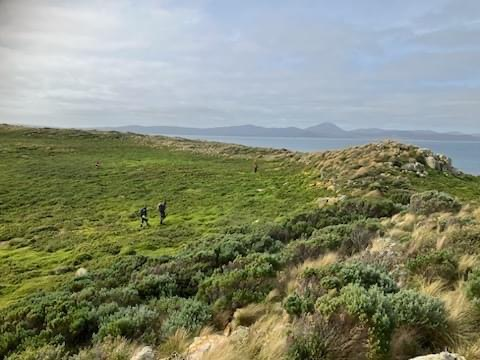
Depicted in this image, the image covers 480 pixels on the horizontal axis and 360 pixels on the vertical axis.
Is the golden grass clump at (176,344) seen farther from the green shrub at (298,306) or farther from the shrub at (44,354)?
the green shrub at (298,306)

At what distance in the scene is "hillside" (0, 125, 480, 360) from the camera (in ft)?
16.5

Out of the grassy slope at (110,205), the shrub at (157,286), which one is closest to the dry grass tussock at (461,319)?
the shrub at (157,286)

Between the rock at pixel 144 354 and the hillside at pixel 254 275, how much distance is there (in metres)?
0.02

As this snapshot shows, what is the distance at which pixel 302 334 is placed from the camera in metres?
4.80

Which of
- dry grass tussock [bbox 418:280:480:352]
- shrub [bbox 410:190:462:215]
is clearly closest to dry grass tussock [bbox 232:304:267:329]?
dry grass tussock [bbox 418:280:480:352]

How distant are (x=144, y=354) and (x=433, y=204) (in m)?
11.9

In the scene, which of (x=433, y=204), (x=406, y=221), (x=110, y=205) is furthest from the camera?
(x=110, y=205)

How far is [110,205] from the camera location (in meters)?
24.6

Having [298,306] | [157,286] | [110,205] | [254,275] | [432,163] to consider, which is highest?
[432,163]

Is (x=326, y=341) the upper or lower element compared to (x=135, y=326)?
upper

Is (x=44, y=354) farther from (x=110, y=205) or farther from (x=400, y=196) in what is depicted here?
(x=110, y=205)

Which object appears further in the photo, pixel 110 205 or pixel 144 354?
pixel 110 205

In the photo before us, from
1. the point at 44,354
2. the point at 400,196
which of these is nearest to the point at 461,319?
the point at 44,354

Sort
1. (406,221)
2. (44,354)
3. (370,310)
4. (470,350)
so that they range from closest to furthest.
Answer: (470,350) → (370,310) → (44,354) → (406,221)
